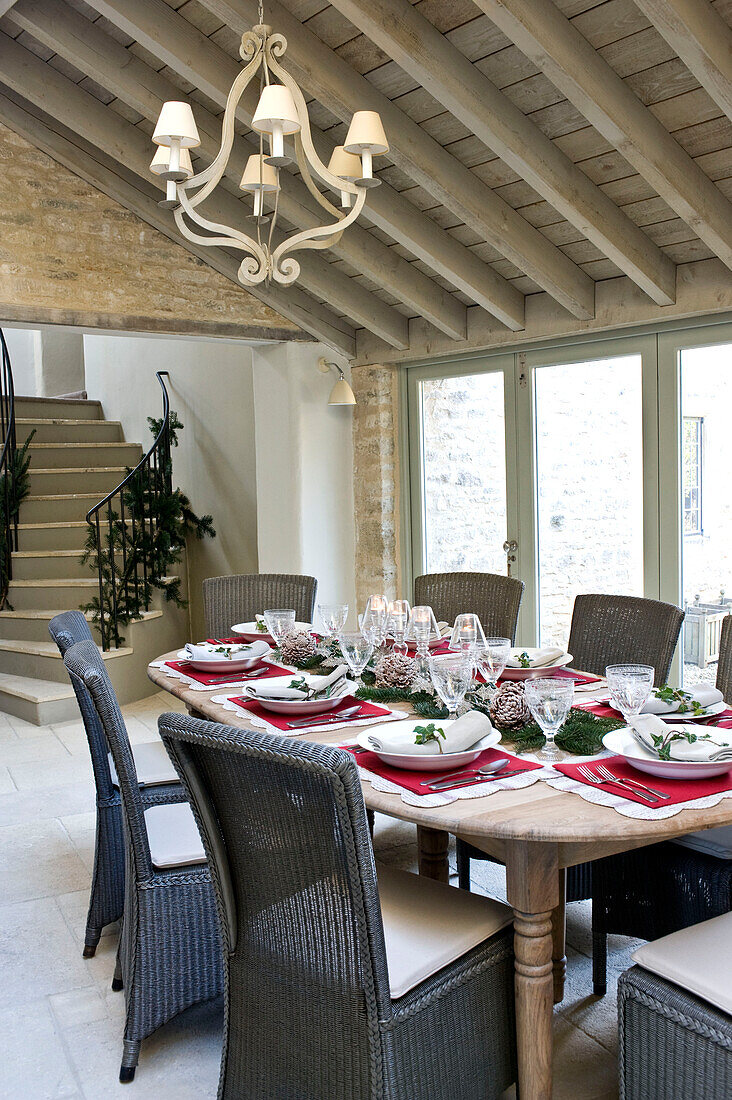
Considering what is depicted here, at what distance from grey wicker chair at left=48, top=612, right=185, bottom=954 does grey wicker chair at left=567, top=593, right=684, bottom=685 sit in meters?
1.43

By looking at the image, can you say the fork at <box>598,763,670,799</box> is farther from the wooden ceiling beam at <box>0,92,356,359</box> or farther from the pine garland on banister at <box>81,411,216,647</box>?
the pine garland on banister at <box>81,411,216,647</box>

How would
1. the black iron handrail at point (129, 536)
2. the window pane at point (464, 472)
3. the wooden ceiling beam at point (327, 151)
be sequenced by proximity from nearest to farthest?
the wooden ceiling beam at point (327, 151)
the window pane at point (464, 472)
the black iron handrail at point (129, 536)

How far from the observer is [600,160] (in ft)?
12.6

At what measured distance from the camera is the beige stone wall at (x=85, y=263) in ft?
16.5

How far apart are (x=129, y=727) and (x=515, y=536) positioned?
2.47 meters

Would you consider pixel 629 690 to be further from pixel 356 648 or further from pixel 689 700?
pixel 356 648

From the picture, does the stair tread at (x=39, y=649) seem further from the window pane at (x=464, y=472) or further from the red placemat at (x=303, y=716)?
the red placemat at (x=303, y=716)

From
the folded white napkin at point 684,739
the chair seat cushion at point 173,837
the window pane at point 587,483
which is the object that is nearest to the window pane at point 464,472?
the window pane at point 587,483

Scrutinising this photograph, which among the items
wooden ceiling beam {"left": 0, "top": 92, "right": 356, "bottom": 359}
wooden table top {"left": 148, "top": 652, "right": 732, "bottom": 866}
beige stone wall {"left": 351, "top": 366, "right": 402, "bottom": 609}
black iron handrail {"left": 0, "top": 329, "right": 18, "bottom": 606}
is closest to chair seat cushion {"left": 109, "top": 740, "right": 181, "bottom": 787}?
wooden table top {"left": 148, "top": 652, "right": 732, "bottom": 866}

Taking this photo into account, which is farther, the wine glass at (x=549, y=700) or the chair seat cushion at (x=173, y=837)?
the chair seat cushion at (x=173, y=837)

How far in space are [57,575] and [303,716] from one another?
15.8 ft

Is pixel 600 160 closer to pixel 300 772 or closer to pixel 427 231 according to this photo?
pixel 427 231

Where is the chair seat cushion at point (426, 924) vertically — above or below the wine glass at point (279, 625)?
below

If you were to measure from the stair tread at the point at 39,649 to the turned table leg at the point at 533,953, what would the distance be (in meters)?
4.54
